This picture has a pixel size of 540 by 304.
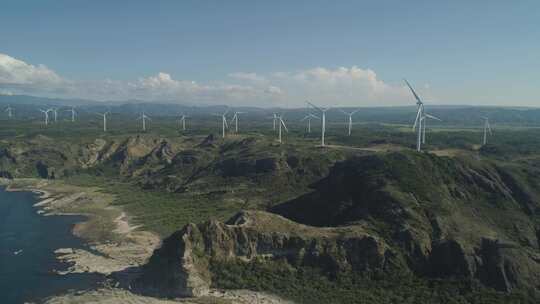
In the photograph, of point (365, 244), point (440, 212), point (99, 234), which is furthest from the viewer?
point (99, 234)

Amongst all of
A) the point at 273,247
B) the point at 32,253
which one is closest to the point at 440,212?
the point at 273,247

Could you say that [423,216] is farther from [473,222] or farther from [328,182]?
[328,182]

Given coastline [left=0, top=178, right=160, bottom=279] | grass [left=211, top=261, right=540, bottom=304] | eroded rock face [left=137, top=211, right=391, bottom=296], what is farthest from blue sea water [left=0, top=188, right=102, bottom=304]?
grass [left=211, top=261, right=540, bottom=304]

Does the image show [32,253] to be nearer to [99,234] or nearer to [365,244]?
[99,234]

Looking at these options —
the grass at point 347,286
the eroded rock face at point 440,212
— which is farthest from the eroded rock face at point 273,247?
the eroded rock face at point 440,212

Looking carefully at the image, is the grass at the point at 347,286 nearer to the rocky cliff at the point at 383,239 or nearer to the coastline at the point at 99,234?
the rocky cliff at the point at 383,239
